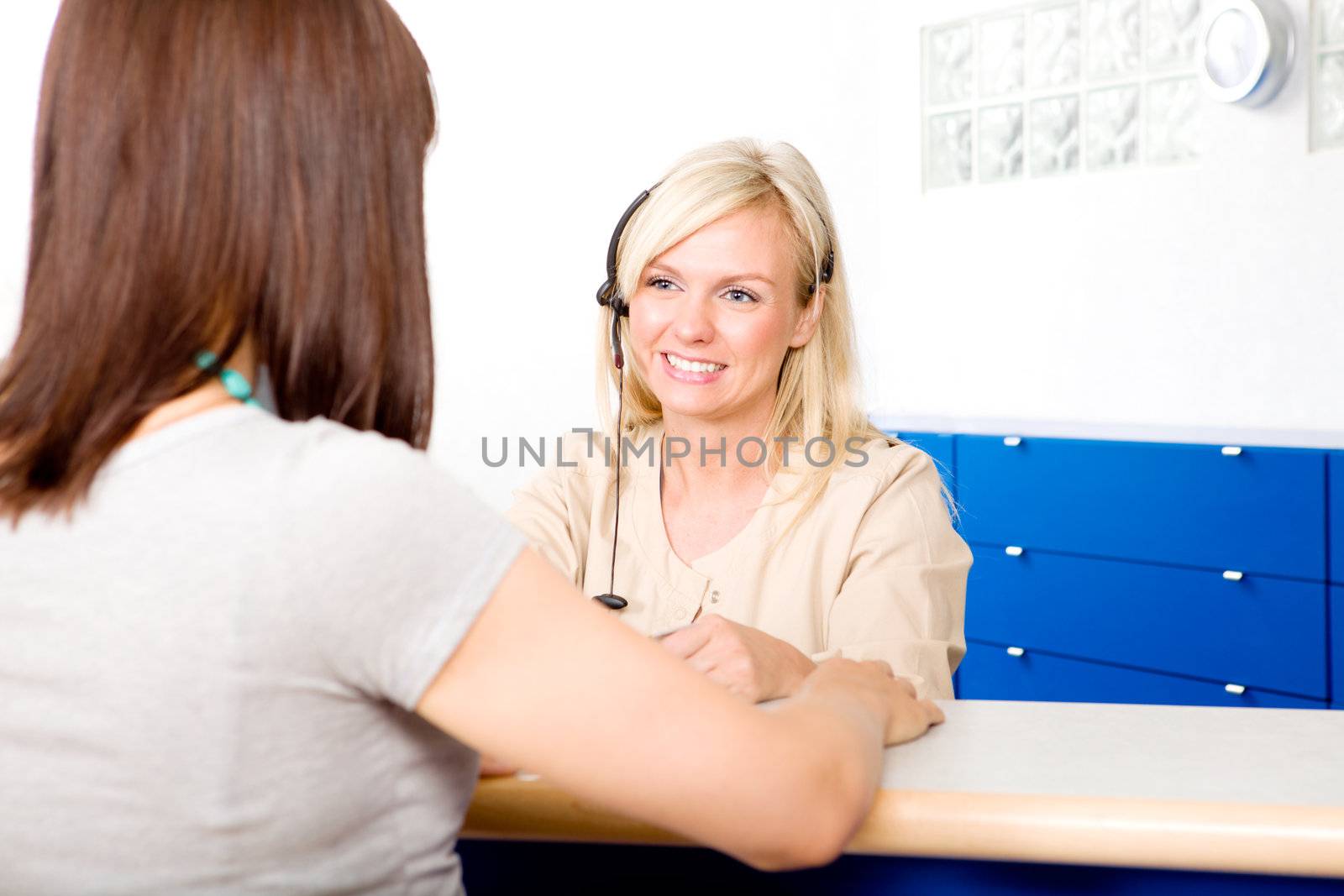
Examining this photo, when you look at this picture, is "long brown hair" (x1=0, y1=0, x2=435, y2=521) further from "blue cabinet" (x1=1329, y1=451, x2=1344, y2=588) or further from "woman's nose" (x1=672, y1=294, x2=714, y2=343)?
"blue cabinet" (x1=1329, y1=451, x2=1344, y2=588)

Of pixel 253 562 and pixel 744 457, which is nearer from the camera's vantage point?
pixel 253 562

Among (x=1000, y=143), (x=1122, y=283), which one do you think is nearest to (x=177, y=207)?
(x=1122, y=283)

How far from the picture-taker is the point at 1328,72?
3389 mm

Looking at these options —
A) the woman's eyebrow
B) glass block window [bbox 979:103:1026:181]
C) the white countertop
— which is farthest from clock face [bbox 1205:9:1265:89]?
the white countertop

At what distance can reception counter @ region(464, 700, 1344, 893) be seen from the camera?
2.74ft

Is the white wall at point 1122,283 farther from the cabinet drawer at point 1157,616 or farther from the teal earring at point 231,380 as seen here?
the teal earring at point 231,380

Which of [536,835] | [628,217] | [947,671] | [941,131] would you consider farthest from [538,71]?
[536,835]

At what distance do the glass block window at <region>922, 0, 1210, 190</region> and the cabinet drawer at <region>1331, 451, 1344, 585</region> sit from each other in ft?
3.33

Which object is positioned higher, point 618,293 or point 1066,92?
point 1066,92

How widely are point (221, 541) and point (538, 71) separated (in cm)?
348

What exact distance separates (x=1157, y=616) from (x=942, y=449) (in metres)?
0.78

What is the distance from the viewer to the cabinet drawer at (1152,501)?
3020 millimetres

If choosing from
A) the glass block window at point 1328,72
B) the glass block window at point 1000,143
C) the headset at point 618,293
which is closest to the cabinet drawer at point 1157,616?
the glass block window at point 1328,72

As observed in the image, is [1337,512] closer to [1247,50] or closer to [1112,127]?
[1247,50]
